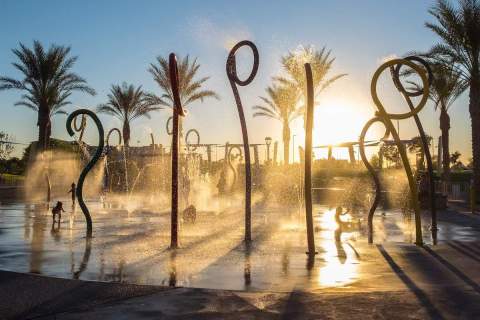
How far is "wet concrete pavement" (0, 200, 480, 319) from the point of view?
5027mm

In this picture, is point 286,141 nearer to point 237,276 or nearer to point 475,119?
point 475,119

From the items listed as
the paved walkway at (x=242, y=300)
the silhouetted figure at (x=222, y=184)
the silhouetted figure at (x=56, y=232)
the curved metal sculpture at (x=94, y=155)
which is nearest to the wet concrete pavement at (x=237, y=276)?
the paved walkway at (x=242, y=300)

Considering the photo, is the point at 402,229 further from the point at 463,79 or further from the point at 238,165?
the point at 238,165

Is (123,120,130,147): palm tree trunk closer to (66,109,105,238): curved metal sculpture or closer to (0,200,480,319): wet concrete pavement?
(0,200,480,319): wet concrete pavement

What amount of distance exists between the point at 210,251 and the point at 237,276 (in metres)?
2.20

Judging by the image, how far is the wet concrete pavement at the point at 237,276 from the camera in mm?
5027

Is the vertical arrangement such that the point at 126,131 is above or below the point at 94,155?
above

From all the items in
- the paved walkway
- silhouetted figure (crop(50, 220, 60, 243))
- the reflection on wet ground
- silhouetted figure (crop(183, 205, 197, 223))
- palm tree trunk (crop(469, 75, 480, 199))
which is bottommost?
the paved walkway

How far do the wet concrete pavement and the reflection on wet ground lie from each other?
19mm

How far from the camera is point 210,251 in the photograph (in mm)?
8930

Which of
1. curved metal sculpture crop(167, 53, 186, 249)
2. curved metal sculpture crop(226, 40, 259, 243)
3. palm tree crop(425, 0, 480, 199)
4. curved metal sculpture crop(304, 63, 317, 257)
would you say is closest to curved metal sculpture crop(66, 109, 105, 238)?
curved metal sculpture crop(167, 53, 186, 249)

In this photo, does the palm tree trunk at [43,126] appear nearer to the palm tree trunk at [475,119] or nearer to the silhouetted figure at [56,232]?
the silhouetted figure at [56,232]

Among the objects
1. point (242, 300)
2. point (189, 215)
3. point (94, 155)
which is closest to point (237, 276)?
point (242, 300)

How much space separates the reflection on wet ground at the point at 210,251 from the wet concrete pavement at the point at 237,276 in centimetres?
2
